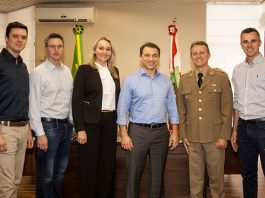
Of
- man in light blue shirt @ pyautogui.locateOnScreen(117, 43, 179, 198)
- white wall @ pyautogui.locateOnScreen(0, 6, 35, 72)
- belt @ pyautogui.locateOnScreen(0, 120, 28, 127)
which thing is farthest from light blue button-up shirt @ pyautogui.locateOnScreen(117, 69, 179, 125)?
white wall @ pyautogui.locateOnScreen(0, 6, 35, 72)

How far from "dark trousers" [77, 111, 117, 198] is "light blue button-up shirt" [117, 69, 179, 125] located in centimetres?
13

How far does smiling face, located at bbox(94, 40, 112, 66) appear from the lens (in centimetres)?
276

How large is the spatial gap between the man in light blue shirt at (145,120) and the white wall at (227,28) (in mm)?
3732

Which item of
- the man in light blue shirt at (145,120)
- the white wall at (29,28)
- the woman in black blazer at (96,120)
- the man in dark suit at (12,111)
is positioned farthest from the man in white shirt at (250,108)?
the white wall at (29,28)

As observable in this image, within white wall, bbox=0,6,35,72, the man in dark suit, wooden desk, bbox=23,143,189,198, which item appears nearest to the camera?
the man in dark suit

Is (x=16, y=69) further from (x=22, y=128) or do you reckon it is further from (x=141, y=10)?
(x=141, y=10)

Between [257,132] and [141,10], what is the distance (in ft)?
13.4

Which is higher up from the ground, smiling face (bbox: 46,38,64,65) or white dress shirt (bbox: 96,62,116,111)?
smiling face (bbox: 46,38,64,65)

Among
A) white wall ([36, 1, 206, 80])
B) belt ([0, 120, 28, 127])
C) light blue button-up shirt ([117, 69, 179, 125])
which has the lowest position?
belt ([0, 120, 28, 127])

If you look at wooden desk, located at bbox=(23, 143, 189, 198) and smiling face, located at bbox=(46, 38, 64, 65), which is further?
wooden desk, located at bbox=(23, 143, 189, 198)

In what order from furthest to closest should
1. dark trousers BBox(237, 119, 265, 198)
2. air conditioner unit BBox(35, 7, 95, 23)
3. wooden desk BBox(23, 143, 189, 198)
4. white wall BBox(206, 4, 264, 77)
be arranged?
white wall BBox(206, 4, 264, 77) → air conditioner unit BBox(35, 7, 95, 23) → wooden desk BBox(23, 143, 189, 198) → dark trousers BBox(237, 119, 265, 198)

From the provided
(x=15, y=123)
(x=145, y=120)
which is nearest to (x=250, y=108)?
(x=145, y=120)

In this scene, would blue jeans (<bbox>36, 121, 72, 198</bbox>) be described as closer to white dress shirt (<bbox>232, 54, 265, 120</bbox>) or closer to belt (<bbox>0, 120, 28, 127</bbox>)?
belt (<bbox>0, 120, 28, 127</bbox>)

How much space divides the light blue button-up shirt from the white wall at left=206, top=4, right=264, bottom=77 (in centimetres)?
372
